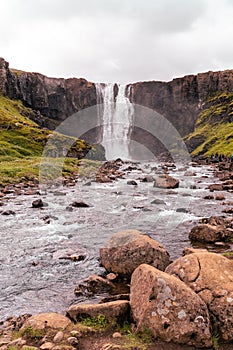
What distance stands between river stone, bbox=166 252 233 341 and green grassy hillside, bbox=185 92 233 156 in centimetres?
10288

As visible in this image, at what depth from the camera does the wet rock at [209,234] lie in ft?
60.0

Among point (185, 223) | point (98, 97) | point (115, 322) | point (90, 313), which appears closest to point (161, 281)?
point (115, 322)

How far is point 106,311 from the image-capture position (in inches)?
369

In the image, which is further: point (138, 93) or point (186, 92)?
point (138, 93)

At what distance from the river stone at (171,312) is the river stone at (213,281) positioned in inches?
18.2

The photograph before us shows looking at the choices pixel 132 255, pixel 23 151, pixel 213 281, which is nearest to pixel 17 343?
pixel 213 281

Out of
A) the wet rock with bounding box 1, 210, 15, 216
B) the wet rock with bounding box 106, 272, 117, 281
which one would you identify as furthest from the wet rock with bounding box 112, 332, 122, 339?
the wet rock with bounding box 1, 210, 15, 216

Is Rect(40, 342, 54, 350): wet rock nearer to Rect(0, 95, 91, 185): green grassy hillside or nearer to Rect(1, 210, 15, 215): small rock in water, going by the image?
Rect(1, 210, 15, 215): small rock in water

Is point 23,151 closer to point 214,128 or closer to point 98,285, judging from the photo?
point 98,285

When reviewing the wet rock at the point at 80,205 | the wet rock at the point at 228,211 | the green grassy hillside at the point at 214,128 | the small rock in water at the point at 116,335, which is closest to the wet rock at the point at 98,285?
the small rock in water at the point at 116,335

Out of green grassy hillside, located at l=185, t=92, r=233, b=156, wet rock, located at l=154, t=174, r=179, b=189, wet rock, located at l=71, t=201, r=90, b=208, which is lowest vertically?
wet rock, located at l=71, t=201, r=90, b=208

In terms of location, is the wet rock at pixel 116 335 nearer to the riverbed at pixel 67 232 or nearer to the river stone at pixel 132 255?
the riverbed at pixel 67 232

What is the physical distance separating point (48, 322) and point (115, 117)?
163096 millimetres

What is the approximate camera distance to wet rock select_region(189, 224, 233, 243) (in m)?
18.3
